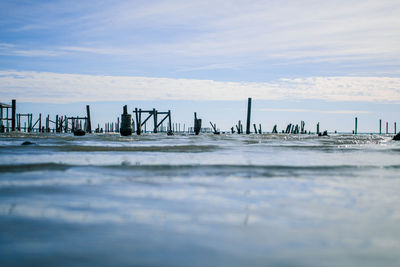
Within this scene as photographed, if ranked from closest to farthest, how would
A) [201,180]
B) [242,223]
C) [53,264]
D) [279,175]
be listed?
[53,264]
[242,223]
[201,180]
[279,175]

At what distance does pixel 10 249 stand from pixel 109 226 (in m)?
0.57

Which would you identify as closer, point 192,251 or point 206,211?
point 192,251

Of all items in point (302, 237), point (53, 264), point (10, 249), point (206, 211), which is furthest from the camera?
point (206, 211)

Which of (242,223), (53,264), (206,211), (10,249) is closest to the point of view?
(53,264)

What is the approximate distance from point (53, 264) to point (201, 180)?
2660 mm

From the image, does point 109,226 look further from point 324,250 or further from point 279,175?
point 279,175

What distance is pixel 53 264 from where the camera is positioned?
1.73 meters

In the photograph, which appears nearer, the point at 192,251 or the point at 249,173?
the point at 192,251

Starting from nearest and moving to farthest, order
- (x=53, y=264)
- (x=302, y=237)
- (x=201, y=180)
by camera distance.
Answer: (x=53, y=264) < (x=302, y=237) < (x=201, y=180)

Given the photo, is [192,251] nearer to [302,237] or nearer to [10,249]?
[302,237]

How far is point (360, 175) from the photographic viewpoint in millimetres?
4930

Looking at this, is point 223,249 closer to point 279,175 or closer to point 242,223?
point 242,223

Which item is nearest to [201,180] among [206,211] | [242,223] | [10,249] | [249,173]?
[249,173]

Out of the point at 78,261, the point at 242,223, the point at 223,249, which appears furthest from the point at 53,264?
the point at 242,223
